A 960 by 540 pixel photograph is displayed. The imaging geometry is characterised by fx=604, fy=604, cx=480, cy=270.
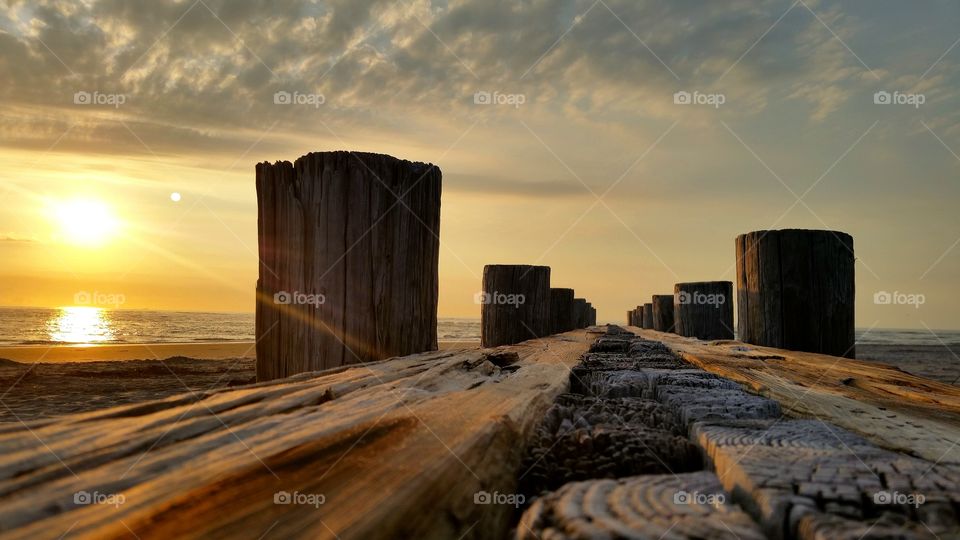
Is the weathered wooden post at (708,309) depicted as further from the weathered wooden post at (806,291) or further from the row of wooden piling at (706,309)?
the weathered wooden post at (806,291)

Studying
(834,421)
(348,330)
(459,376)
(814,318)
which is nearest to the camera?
(834,421)

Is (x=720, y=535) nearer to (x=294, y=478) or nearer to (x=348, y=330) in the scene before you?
(x=294, y=478)

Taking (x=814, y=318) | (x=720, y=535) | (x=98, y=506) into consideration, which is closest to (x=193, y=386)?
(x=814, y=318)

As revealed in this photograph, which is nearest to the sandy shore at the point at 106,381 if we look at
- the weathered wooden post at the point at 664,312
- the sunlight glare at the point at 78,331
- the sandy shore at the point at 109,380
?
the sandy shore at the point at 109,380

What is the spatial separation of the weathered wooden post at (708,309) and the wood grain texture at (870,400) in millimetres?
6764

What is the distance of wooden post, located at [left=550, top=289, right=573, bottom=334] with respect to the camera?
12766 millimetres

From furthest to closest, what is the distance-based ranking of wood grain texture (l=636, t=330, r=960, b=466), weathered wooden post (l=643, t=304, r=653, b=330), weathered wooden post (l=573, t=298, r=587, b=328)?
1. weathered wooden post (l=643, t=304, r=653, b=330)
2. weathered wooden post (l=573, t=298, r=587, b=328)
3. wood grain texture (l=636, t=330, r=960, b=466)

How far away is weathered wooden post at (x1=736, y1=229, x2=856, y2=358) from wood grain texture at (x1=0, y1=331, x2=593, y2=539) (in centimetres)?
495

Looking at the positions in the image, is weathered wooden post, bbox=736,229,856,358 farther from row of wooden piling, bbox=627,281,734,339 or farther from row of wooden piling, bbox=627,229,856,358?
row of wooden piling, bbox=627,281,734,339

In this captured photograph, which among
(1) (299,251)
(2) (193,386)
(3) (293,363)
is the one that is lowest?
(2) (193,386)

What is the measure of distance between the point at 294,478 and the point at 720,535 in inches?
27.5

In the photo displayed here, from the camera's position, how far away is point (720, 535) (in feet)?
2.59

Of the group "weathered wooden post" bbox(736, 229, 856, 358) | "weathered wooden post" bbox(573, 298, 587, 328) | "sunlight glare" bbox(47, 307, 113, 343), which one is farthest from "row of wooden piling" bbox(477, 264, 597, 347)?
"sunlight glare" bbox(47, 307, 113, 343)

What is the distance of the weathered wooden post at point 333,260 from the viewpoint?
10.6 feet
